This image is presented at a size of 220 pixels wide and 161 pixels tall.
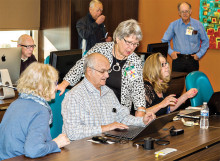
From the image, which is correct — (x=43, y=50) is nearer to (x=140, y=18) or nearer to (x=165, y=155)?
(x=140, y=18)

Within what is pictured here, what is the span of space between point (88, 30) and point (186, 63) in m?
1.73

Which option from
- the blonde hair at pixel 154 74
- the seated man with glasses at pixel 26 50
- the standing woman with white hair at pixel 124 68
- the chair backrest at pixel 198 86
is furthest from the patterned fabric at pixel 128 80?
the seated man with glasses at pixel 26 50

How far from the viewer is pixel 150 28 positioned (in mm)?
8445

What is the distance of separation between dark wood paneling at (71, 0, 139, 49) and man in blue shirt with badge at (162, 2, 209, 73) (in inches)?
53.3

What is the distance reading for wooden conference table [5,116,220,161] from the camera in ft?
7.73

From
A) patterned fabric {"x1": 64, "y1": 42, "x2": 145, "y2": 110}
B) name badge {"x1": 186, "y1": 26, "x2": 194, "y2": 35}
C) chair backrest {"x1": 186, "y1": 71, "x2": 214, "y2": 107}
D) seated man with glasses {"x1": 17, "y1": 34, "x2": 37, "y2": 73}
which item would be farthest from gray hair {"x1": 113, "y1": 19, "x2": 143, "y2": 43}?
name badge {"x1": 186, "y1": 26, "x2": 194, "y2": 35}

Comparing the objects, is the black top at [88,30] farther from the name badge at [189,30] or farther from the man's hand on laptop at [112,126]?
the man's hand on laptop at [112,126]

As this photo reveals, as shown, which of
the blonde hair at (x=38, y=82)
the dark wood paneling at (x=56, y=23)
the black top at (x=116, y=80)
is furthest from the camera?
the dark wood paneling at (x=56, y=23)

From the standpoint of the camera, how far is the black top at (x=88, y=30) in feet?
22.3

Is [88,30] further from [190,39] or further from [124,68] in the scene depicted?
[124,68]

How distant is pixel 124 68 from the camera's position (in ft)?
11.5

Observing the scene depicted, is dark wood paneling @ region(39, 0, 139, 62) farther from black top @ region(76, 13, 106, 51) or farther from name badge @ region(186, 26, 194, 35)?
name badge @ region(186, 26, 194, 35)

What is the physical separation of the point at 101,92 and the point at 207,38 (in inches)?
164

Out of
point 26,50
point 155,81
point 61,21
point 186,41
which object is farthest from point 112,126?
point 61,21
